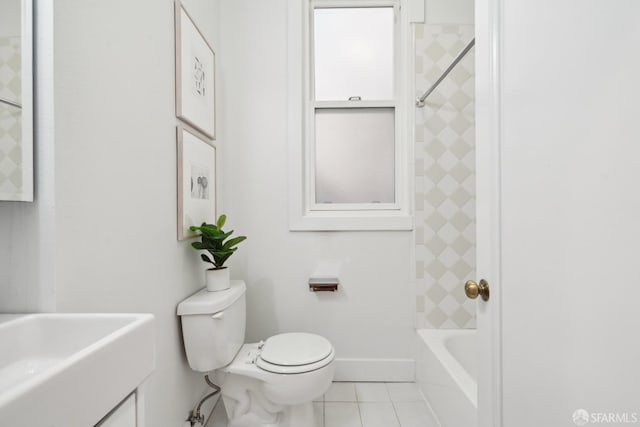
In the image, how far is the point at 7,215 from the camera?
0.67 meters

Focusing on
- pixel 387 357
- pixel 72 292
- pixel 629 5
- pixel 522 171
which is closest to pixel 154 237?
pixel 72 292

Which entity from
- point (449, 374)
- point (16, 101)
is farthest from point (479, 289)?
point (16, 101)

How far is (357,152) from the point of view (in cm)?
199

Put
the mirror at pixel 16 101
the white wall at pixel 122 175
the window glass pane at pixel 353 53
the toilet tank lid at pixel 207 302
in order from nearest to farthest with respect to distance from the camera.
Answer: the mirror at pixel 16 101
the white wall at pixel 122 175
the toilet tank lid at pixel 207 302
the window glass pane at pixel 353 53

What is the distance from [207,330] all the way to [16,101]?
0.93 m

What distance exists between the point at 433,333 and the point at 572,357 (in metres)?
1.30

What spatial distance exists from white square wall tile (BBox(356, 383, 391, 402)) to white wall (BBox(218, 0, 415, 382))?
13 centimetres

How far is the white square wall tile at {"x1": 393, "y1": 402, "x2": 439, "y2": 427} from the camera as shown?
147cm

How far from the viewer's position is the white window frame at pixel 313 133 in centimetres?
184

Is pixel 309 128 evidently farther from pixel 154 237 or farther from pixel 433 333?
pixel 433 333

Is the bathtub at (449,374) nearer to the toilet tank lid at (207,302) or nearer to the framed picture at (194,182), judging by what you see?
the toilet tank lid at (207,302)

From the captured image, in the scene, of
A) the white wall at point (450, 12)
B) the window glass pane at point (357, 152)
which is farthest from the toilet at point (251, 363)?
the white wall at point (450, 12)

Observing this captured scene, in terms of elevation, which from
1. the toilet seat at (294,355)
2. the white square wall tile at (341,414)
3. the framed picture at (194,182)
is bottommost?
the white square wall tile at (341,414)

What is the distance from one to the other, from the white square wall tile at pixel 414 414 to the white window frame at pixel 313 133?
97 centimetres
